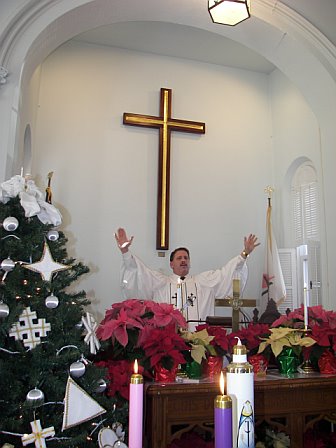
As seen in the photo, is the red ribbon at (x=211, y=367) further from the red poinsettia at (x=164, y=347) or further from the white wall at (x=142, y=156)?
the white wall at (x=142, y=156)

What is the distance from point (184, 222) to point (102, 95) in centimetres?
226

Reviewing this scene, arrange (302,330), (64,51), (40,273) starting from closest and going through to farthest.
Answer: (40,273)
(302,330)
(64,51)

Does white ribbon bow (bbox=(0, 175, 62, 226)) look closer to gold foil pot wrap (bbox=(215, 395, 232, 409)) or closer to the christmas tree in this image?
the christmas tree

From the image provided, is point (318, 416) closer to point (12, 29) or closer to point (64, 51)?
point (12, 29)

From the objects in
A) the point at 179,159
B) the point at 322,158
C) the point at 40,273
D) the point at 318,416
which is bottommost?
the point at 318,416

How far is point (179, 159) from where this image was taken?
7.33 m

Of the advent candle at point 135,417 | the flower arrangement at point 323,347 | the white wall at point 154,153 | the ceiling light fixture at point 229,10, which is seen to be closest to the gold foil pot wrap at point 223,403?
the advent candle at point 135,417

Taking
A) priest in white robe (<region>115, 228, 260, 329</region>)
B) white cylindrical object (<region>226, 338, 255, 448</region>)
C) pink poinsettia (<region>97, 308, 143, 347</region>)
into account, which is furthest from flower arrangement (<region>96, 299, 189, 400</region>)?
priest in white robe (<region>115, 228, 260, 329</region>)

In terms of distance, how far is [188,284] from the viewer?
563 centimetres

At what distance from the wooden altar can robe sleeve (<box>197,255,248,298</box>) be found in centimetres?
263

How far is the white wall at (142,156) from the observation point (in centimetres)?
674

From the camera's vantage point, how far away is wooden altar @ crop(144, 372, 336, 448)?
8.15 feet

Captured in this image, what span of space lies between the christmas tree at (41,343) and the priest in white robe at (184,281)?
248cm

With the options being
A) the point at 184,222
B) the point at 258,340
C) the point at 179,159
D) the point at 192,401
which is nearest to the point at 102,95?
the point at 179,159
